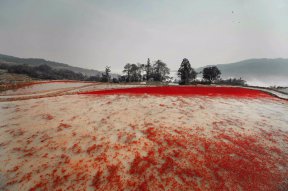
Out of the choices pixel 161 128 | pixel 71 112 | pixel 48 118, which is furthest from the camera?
pixel 71 112

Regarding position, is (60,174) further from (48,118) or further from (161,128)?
(48,118)

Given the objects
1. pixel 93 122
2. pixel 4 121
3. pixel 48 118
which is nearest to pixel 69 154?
pixel 93 122

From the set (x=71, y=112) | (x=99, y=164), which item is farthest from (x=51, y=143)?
(x=71, y=112)

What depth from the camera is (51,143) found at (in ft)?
16.2

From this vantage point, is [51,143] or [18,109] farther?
[18,109]

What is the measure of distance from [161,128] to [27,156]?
4.61 m

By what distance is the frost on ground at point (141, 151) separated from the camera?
11.1 ft

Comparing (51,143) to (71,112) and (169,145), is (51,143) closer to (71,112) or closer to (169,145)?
(71,112)

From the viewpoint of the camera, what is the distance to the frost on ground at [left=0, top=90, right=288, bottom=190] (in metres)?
3.39

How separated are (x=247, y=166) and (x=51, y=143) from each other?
6.12 m

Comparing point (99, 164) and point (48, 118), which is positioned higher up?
point (48, 118)

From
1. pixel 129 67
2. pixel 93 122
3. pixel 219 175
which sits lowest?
pixel 219 175

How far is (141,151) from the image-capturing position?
14.8 ft

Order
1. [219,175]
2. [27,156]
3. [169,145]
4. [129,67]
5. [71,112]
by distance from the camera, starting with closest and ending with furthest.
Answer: [219,175] < [27,156] < [169,145] < [71,112] < [129,67]
